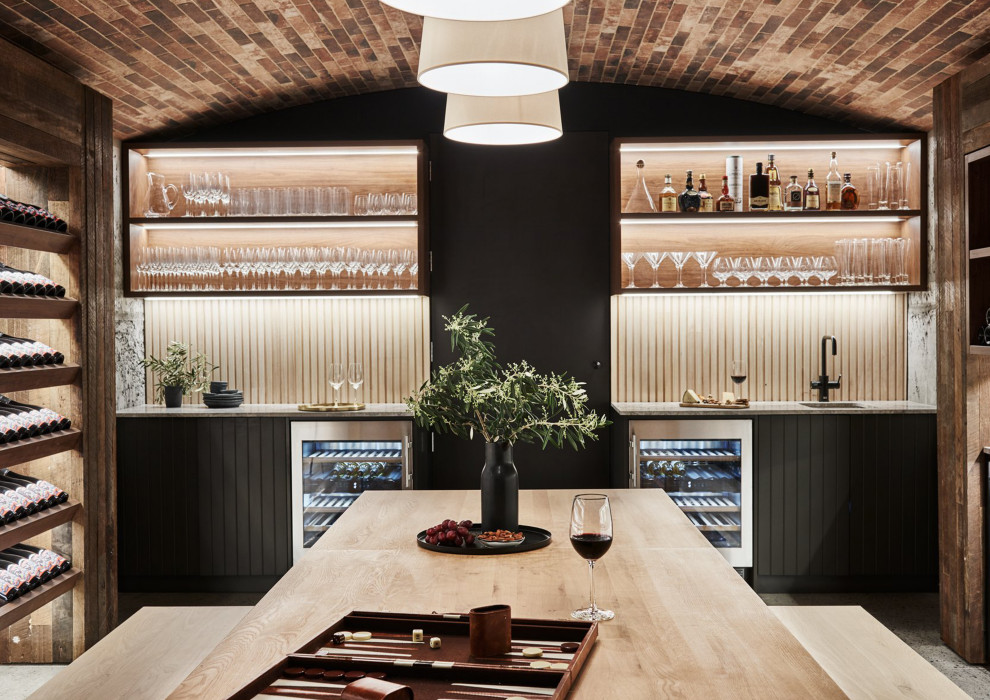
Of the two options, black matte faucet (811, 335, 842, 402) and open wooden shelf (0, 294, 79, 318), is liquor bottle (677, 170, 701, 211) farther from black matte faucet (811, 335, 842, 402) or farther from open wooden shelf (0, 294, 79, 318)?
open wooden shelf (0, 294, 79, 318)

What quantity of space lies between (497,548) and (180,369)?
3.94 meters

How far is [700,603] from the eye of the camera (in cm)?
191

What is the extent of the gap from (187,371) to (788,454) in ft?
12.8

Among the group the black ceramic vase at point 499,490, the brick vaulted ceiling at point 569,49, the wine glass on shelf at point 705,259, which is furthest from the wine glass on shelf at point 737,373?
the black ceramic vase at point 499,490

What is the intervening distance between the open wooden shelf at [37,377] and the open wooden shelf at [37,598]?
3.00ft

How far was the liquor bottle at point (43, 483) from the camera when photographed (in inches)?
160

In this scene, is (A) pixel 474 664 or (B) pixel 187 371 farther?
(B) pixel 187 371

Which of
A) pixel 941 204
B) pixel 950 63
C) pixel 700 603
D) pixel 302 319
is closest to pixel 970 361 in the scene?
pixel 941 204

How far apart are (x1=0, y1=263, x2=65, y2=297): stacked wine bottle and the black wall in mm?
2070

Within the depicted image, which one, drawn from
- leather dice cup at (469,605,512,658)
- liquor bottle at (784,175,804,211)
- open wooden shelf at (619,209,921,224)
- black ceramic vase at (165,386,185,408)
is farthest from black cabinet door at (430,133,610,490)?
leather dice cup at (469,605,512,658)

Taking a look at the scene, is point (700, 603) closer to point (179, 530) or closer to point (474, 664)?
point (474, 664)

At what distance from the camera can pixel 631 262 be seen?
5.62 m

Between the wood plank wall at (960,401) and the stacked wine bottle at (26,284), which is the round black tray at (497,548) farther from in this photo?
the wood plank wall at (960,401)

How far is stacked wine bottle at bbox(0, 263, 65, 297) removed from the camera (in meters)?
3.76
